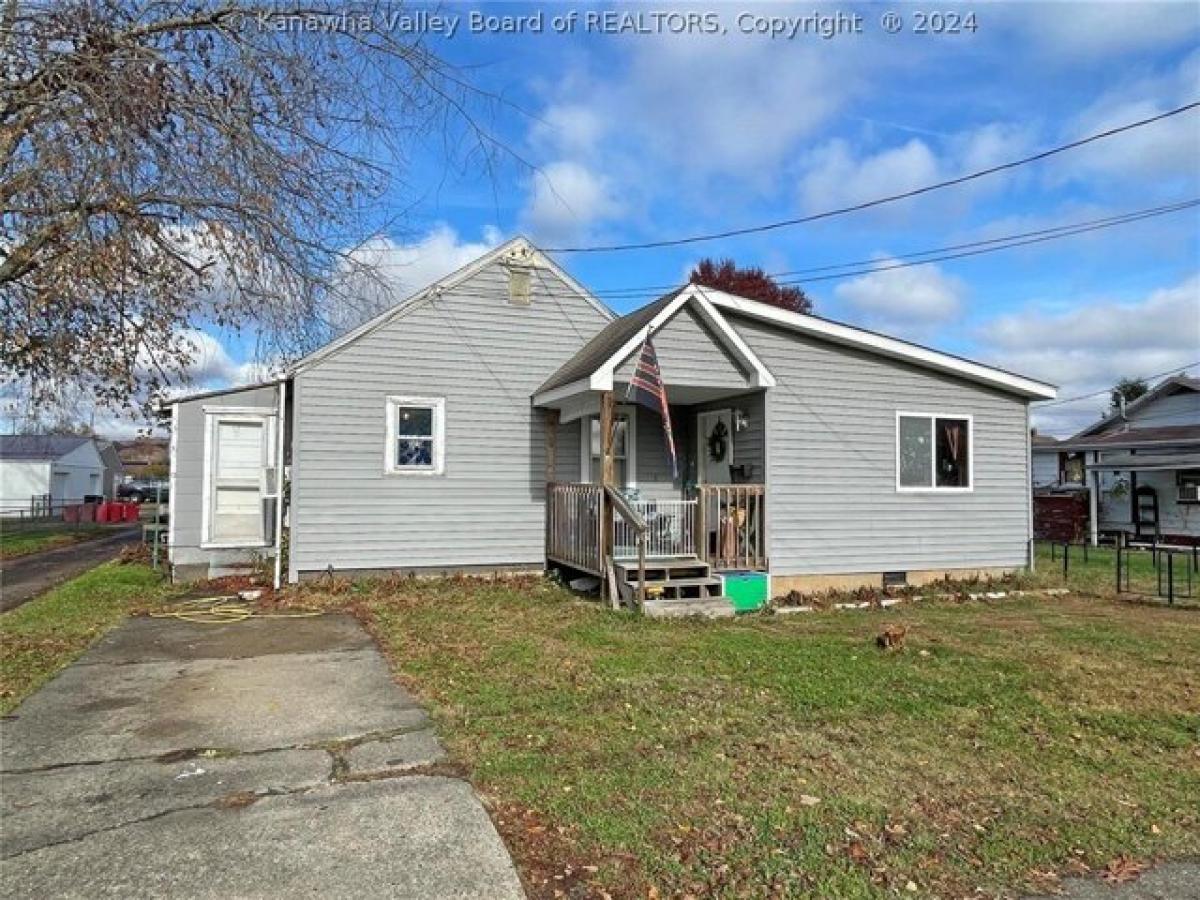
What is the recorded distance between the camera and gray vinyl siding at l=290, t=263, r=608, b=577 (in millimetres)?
11195

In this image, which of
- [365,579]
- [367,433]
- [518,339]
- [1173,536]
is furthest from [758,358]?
[1173,536]

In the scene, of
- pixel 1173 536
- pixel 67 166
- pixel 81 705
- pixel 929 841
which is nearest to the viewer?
pixel 929 841

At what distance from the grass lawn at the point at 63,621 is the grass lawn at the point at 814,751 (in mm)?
2784

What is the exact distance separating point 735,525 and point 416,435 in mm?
4894

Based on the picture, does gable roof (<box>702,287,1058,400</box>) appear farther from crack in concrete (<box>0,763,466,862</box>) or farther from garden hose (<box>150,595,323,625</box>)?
crack in concrete (<box>0,763,466,862</box>)

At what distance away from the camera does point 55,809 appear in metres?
3.84

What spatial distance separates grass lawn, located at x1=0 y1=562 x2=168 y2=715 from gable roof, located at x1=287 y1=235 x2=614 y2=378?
3895 mm

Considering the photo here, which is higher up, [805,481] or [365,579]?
[805,481]

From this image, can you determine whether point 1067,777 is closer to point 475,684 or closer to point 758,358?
point 475,684

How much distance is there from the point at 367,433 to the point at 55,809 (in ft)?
25.9

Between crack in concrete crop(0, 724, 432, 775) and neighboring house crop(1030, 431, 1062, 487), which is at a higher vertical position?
neighboring house crop(1030, 431, 1062, 487)

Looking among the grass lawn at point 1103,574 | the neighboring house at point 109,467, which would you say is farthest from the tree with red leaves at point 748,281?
A: the neighboring house at point 109,467

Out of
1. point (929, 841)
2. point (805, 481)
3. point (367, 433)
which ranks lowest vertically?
point (929, 841)

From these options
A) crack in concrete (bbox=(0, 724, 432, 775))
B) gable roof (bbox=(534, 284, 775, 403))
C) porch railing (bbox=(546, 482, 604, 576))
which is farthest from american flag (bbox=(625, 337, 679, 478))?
crack in concrete (bbox=(0, 724, 432, 775))
